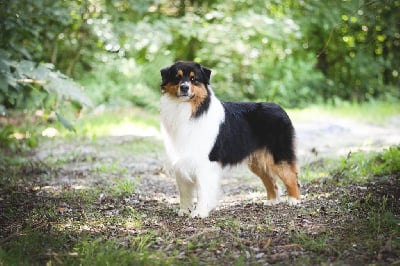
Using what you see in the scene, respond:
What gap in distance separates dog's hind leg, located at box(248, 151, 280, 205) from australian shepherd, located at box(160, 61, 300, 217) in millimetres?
31

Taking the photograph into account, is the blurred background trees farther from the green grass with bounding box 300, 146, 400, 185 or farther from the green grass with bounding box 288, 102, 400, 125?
the green grass with bounding box 300, 146, 400, 185

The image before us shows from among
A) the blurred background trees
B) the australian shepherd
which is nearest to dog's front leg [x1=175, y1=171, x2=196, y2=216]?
the australian shepherd

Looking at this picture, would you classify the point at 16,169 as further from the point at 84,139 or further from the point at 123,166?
the point at 84,139

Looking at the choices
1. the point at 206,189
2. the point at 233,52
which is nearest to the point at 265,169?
the point at 206,189

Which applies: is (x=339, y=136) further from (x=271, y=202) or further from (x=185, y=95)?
(x=185, y=95)

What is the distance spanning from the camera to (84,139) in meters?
9.29

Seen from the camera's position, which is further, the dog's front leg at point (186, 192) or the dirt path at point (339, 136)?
the dirt path at point (339, 136)

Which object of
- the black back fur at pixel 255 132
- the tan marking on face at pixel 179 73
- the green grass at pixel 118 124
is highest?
the tan marking on face at pixel 179 73

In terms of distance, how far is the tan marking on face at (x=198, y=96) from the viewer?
4969 mm

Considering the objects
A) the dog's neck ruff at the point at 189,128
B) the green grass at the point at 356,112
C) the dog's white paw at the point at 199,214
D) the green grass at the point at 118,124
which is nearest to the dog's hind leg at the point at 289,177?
the dog's neck ruff at the point at 189,128

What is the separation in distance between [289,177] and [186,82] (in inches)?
61.5

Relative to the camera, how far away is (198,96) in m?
5.00

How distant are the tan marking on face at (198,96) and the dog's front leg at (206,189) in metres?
0.55

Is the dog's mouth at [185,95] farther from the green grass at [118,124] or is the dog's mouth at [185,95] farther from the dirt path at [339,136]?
the green grass at [118,124]
